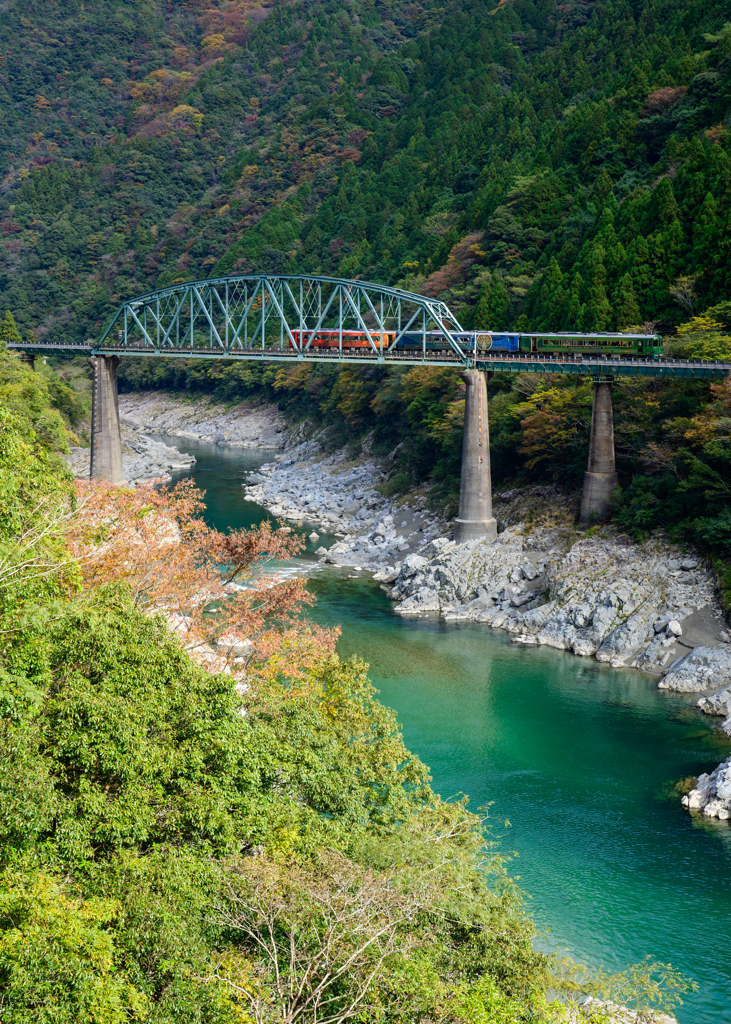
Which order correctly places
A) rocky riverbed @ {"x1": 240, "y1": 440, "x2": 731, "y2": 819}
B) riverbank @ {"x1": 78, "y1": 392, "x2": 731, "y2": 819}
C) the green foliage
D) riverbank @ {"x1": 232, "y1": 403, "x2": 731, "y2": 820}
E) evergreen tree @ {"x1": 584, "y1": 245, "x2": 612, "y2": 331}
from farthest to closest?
1. evergreen tree @ {"x1": 584, "y1": 245, "x2": 612, "y2": 331}
2. riverbank @ {"x1": 78, "y1": 392, "x2": 731, "y2": 819}
3. riverbank @ {"x1": 232, "y1": 403, "x2": 731, "y2": 820}
4. rocky riverbed @ {"x1": 240, "y1": 440, "x2": 731, "y2": 819}
5. the green foliage

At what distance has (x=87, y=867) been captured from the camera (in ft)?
31.0

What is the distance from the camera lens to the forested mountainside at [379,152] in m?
43.8

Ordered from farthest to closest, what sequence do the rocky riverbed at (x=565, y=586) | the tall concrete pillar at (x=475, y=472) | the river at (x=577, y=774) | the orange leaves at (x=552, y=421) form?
the tall concrete pillar at (x=475, y=472) < the orange leaves at (x=552, y=421) < the rocky riverbed at (x=565, y=586) < the river at (x=577, y=774)

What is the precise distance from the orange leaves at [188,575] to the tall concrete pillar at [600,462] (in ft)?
55.1

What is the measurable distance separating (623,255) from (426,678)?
22.9 metres

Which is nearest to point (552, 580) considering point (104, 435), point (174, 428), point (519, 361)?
point (519, 361)

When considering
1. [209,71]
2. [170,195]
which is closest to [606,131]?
[170,195]

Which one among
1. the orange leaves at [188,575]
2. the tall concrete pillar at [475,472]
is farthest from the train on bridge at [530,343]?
the orange leaves at [188,575]

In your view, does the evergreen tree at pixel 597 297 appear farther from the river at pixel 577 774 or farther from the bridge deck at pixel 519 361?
the river at pixel 577 774

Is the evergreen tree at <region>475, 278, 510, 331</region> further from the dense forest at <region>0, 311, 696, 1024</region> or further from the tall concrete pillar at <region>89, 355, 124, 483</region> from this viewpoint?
the dense forest at <region>0, 311, 696, 1024</region>

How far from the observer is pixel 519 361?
3862 centimetres

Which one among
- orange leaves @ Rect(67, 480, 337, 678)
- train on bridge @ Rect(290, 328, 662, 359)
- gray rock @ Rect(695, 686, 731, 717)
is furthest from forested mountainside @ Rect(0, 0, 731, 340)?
orange leaves @ Rect(67, 480, 337, 678)

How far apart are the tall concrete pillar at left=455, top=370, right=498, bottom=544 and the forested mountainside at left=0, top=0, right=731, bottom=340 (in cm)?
614

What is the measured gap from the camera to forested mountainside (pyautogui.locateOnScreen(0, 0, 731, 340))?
4381 cm
